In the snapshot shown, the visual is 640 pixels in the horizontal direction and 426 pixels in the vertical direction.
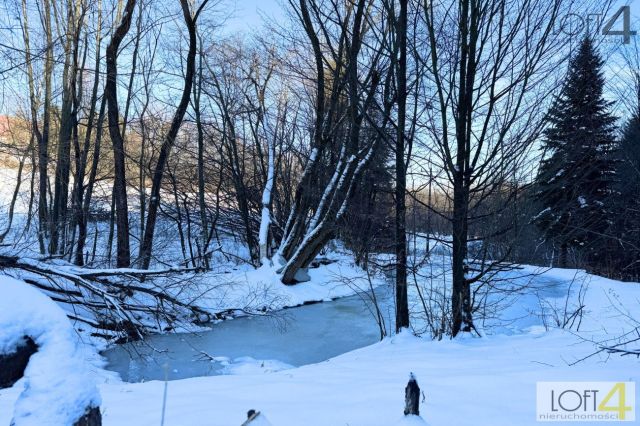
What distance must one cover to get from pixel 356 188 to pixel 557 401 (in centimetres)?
777

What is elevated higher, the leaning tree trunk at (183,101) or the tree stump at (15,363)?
the leaning tree trunk at (183,101)

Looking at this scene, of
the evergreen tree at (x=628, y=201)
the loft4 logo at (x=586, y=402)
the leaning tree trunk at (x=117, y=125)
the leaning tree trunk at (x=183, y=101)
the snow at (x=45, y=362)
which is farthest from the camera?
the evergreen tree at (x=628, y=201)

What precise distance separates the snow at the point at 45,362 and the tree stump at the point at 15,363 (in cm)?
2

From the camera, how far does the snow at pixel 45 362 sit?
1.37 meters

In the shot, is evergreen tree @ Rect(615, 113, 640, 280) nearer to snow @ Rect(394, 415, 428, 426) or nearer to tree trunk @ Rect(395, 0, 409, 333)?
tree trunk @ Rect(395, 0, 409, 333)

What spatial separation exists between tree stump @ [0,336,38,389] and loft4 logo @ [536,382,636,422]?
2.45m

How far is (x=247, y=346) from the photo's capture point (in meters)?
7.64

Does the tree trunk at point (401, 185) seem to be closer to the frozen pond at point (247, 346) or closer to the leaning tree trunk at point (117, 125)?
the frozen pond at point (247, 346)

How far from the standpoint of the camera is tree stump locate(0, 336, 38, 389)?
59.1 inches

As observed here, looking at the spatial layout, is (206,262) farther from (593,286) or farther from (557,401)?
(557,401)

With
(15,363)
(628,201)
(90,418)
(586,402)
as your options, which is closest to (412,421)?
(90,418)

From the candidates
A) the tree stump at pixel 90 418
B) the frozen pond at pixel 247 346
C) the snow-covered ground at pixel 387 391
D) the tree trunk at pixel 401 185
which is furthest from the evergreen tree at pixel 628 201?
the tree stump at pixel 90 418

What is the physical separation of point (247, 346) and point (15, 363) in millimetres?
6380

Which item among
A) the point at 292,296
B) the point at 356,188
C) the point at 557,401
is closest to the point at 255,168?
the point at 292,296
